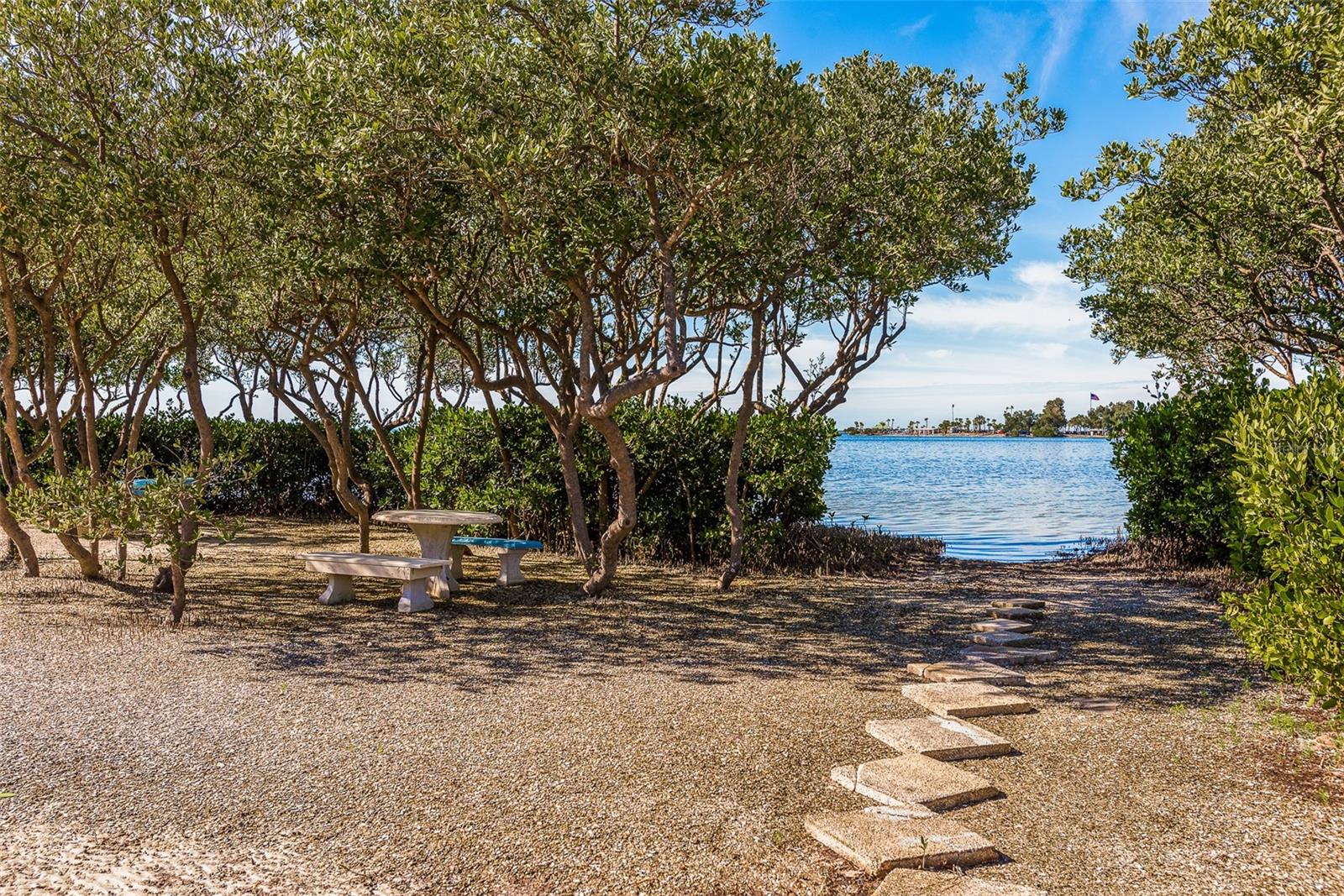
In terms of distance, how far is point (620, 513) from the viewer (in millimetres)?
8844

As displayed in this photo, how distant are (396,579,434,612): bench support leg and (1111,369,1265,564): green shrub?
857 centimetres

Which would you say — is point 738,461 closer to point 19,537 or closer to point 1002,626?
point 1002,626

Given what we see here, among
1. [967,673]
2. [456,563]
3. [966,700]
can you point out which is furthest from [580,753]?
[456,563]

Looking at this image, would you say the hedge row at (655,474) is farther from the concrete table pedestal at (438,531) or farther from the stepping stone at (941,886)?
the stepping stone at (941,886)

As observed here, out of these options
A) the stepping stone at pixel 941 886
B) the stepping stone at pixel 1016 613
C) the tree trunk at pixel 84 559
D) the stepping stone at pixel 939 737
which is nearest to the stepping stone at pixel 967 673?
the stepping stone at pixel 939 737

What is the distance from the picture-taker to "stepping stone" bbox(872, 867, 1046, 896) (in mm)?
3059

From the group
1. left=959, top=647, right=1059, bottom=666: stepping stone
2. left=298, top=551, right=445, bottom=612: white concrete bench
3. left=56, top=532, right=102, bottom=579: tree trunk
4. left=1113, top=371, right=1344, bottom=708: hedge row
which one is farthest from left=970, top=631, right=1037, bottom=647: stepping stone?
left=56, top=532, right=102, bottom=579: tree trunk

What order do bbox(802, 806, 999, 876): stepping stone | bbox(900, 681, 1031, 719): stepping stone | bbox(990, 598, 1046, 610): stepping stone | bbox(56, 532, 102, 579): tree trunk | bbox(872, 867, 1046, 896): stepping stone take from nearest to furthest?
1. bbox(872, 867, 1046, 896): stepping stone
2. bbox(802, 806, 999, 876): stepping stone
3. bbox(900, 681, 1031, 719): stepping stone
4. bbox(990, 598, 1046, 610): stepping stone
5. bbox(56, 532, 102, 579): tree trunk

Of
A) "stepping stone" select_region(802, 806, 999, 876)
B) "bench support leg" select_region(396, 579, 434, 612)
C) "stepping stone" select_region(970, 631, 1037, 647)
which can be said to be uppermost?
"bench support leg" select_region(396, 579, 434, 612)

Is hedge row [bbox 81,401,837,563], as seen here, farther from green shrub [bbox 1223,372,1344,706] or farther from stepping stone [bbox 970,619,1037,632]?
green shrub [bbox 1223,372,1344,706]

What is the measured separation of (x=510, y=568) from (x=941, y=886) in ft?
23.6

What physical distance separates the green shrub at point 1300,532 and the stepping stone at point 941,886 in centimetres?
210

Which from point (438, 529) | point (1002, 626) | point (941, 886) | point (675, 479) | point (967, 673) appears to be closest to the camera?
point (941, 886)

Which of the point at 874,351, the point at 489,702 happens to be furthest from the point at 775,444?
the point at 489,702
